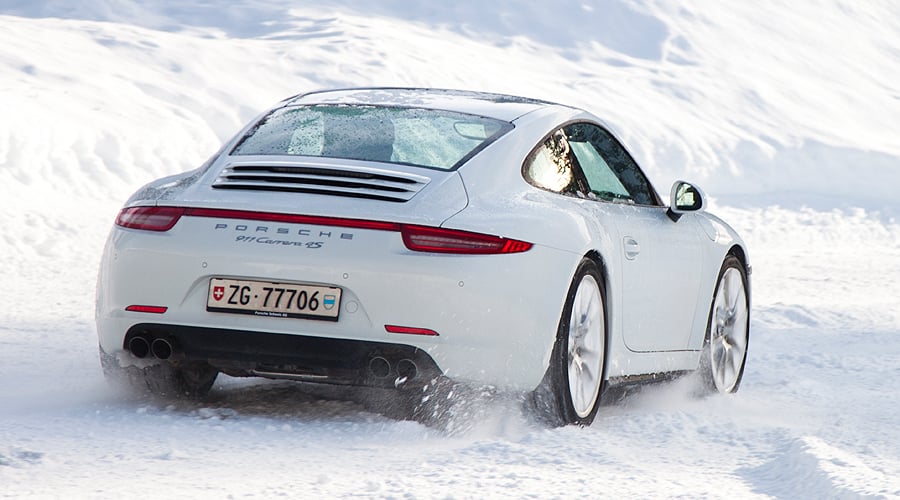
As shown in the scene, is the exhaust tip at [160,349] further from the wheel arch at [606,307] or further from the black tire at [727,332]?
the black tire at [727,332]

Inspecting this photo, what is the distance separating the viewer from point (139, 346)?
511cm

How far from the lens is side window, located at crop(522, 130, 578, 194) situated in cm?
554

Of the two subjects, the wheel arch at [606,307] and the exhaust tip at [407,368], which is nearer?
the exhaust tip at [407,368]

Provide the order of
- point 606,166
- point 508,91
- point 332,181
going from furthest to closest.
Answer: point 508,91 < point 606,166 < point 332,181

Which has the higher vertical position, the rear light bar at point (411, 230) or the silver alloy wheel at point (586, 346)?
the rear light bar at point (411, 230)

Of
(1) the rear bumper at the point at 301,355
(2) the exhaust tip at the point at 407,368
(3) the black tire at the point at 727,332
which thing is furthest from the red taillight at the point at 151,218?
(3) the black tire at the point at 727,332

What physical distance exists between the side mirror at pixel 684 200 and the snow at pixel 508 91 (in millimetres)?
861

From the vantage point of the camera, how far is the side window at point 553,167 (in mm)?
5535

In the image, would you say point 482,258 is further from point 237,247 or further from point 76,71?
point 76,71

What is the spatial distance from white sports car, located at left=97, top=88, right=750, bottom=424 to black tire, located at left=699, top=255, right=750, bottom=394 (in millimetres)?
1312

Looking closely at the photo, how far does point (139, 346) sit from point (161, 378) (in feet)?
1.28

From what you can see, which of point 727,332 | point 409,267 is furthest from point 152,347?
point 727,332

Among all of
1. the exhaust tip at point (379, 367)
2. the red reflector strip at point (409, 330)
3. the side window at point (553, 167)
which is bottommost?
the exhaust tip at point (379, 367)

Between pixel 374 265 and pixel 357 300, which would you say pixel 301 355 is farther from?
pixel 374 265
